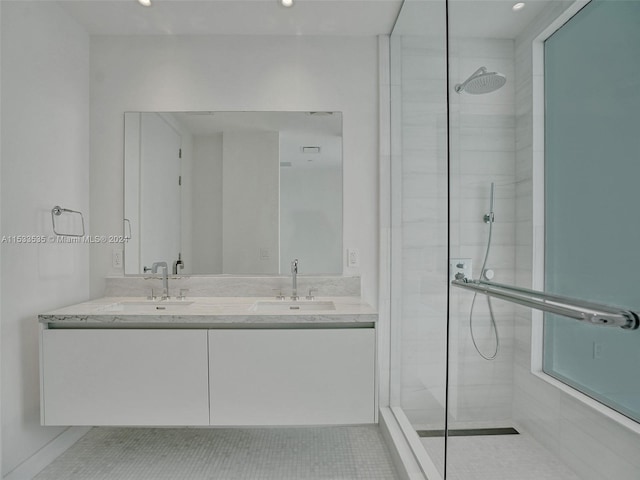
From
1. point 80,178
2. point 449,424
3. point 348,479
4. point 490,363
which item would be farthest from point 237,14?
point 348,479

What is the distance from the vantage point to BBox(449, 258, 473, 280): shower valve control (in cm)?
127

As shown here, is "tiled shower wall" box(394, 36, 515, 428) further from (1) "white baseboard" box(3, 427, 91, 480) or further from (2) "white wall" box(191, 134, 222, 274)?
(1) "white baseboard" box(3, 427, 91, 480)

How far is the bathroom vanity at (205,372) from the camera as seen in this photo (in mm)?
1758

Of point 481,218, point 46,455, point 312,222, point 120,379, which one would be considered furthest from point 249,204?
point 46,455

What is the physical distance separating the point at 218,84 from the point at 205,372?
1664 mm

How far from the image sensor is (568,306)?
0.82m

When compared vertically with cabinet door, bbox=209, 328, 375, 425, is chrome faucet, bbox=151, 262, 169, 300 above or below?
above

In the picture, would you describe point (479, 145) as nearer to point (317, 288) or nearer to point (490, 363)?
point (490, 363)

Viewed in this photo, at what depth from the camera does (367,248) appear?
237 cm

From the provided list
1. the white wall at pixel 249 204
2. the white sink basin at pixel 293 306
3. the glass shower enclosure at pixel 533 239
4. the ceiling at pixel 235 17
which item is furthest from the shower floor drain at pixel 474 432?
the ceiling at pixel 235 17

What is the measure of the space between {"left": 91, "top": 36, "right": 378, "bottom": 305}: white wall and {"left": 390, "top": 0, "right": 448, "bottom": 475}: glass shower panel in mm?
229

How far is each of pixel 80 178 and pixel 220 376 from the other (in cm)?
144

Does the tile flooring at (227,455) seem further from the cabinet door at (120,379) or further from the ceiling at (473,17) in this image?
the ceiling at (473,17)

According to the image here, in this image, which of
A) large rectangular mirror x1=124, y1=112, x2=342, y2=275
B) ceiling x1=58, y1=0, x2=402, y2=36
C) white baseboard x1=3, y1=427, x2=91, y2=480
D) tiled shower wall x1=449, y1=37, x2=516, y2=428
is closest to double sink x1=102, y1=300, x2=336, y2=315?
large rectangular mirror x1=124, y1=112, x2=342, y2=275
